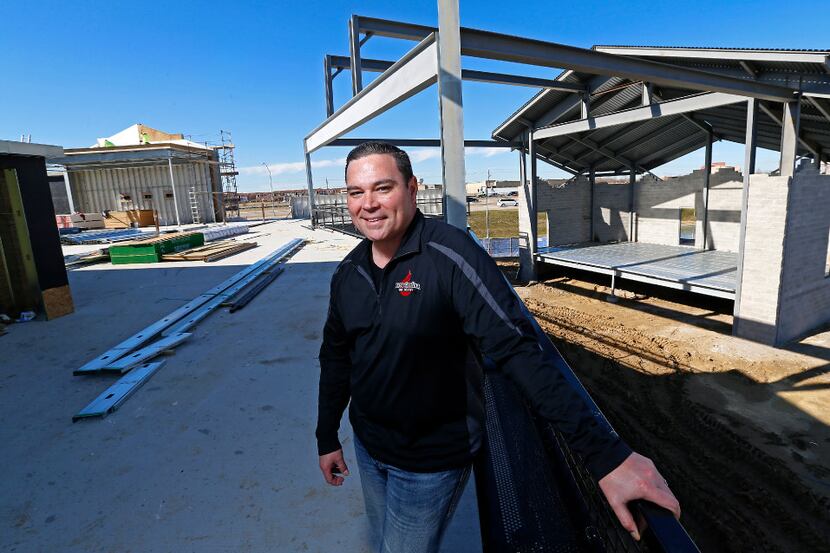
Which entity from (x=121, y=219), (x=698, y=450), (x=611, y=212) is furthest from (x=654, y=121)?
(x=121, y=219)

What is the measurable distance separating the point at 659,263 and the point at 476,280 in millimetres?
13499

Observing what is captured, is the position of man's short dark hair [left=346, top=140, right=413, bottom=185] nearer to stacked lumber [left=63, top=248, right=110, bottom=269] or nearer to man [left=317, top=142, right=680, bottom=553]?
man [left=317, top=142, right=680, bottom=553]

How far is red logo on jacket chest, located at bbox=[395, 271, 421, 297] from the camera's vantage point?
58.1 inches

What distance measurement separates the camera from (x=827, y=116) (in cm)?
900

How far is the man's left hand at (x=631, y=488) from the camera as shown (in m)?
1.07

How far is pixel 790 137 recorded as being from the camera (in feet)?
28.9

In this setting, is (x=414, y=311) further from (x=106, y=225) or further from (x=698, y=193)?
(x=106, y=225)

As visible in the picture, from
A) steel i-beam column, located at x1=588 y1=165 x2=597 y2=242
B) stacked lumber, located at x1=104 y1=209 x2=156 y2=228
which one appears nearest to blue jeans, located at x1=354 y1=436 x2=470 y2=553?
steel i-beam column, located at x1=588 y1=165 x2=597 y2=242

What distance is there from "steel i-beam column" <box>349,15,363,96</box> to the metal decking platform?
928 cm

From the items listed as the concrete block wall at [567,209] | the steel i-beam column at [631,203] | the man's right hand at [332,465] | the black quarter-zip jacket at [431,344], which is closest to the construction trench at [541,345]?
the man's right hand at [332,465]

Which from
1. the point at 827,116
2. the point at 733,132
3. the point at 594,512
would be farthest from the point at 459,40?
the point at 733,132

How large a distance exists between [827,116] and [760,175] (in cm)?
194

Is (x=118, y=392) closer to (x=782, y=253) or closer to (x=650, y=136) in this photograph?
(x=782, y=253)

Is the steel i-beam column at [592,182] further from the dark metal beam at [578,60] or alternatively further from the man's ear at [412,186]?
the man's ear at [412,186]
